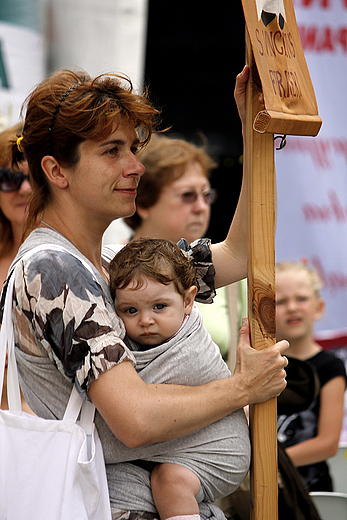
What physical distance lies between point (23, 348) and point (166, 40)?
349 centimetres

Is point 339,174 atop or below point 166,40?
below

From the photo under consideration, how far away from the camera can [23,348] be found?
1792 millimetres

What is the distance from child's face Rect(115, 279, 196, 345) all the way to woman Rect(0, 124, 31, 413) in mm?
1378

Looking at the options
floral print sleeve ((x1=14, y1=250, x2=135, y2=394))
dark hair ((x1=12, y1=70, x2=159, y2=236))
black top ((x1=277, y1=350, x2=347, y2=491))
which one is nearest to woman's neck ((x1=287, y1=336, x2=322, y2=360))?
black top ((x1=277, y1=350, x2=347, y2=491))

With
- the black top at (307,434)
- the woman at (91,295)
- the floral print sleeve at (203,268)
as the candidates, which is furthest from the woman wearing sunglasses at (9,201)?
the black top at (307,434)

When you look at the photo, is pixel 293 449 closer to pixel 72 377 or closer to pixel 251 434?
pixel 251 434

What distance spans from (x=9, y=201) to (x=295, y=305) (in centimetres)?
179

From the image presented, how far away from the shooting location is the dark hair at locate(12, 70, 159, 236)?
1907 mm

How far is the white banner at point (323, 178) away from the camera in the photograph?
439cm

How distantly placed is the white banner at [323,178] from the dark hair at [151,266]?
250 centimetres

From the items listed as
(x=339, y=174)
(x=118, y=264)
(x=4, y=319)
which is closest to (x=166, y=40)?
(x=339, y=174)

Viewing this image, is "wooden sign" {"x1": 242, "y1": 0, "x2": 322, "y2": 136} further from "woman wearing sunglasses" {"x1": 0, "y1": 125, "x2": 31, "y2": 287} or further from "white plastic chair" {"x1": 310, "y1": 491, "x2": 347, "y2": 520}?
"white plastic chair" {"x1": 310, "y1": 491, "x2": 347, "y2": 520}

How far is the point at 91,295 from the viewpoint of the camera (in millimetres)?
1713

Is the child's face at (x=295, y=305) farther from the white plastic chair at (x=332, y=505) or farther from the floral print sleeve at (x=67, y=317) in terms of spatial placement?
the floral print sleeve at (x=67, y=317)
